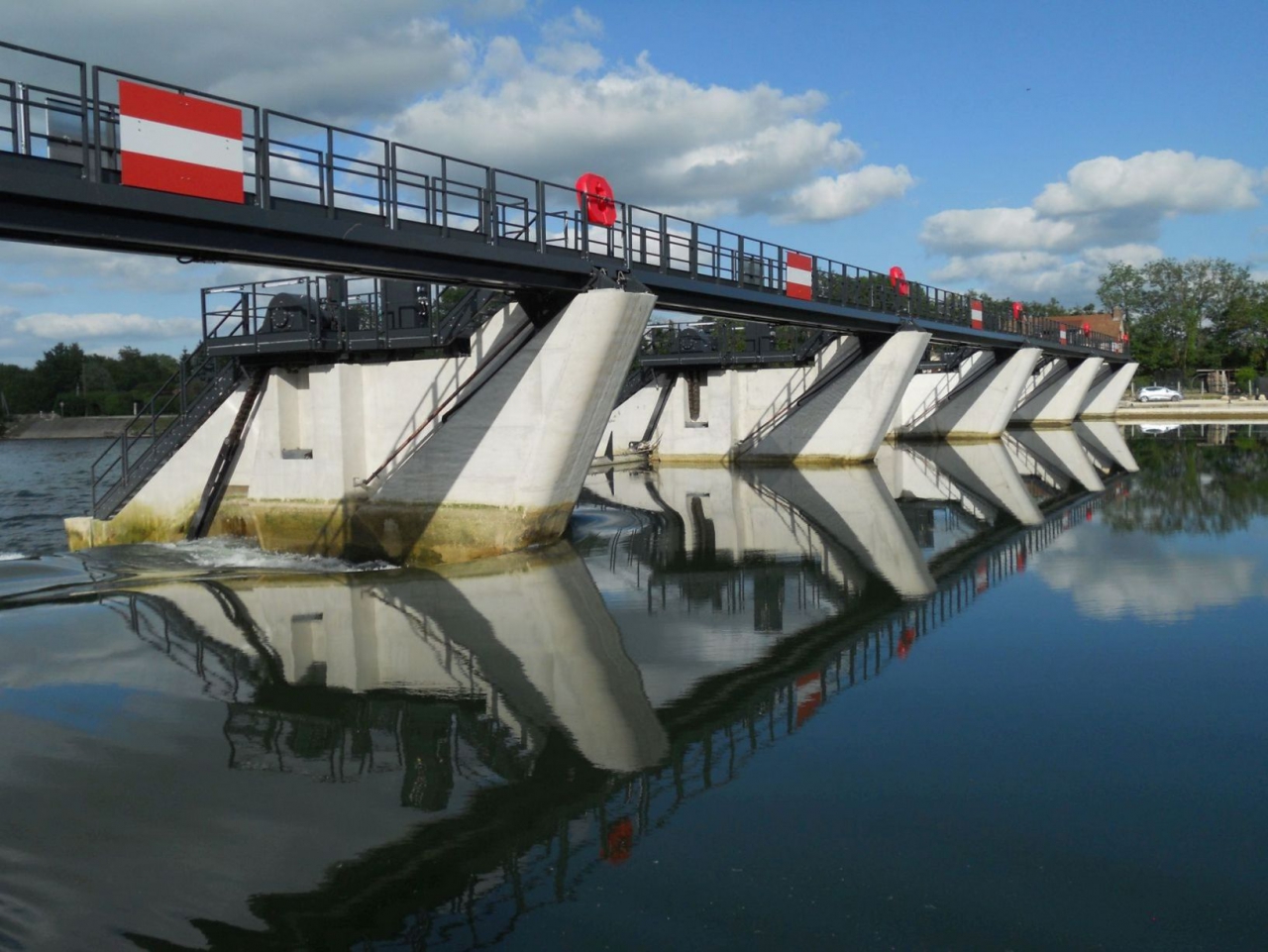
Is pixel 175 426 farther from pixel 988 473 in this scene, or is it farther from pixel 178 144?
pixel 988 473

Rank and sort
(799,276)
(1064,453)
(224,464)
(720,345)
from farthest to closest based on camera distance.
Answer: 1. (1064,453)
2. (720,345)
3. (799,276)
4. (224,464)

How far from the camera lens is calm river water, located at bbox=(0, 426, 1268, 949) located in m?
5.42

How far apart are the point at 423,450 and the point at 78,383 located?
112842 mm

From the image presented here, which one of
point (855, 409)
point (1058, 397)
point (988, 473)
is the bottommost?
point (988, 473)

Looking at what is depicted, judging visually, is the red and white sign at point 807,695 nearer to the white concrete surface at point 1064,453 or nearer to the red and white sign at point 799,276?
the red and white sign at point 799,276

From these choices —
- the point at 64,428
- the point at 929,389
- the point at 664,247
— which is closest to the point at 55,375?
the point at 64,428

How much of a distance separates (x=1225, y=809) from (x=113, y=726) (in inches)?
322

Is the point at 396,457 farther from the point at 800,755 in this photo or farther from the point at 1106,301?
the point at 1106,301

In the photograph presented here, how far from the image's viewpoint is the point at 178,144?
35.7ft

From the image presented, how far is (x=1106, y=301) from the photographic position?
10094cm

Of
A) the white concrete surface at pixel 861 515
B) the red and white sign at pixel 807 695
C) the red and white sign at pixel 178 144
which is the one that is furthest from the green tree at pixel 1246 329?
the red and white sign at pixel 178 144

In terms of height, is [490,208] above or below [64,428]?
above

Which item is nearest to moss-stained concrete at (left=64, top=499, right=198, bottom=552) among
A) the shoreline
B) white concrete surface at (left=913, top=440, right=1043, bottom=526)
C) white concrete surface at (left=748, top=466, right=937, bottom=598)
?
white concrete surface at (left=748, top=466, right=937, bottom=598)

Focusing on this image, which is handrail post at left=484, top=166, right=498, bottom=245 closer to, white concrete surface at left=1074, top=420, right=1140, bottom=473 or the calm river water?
the calm river water
